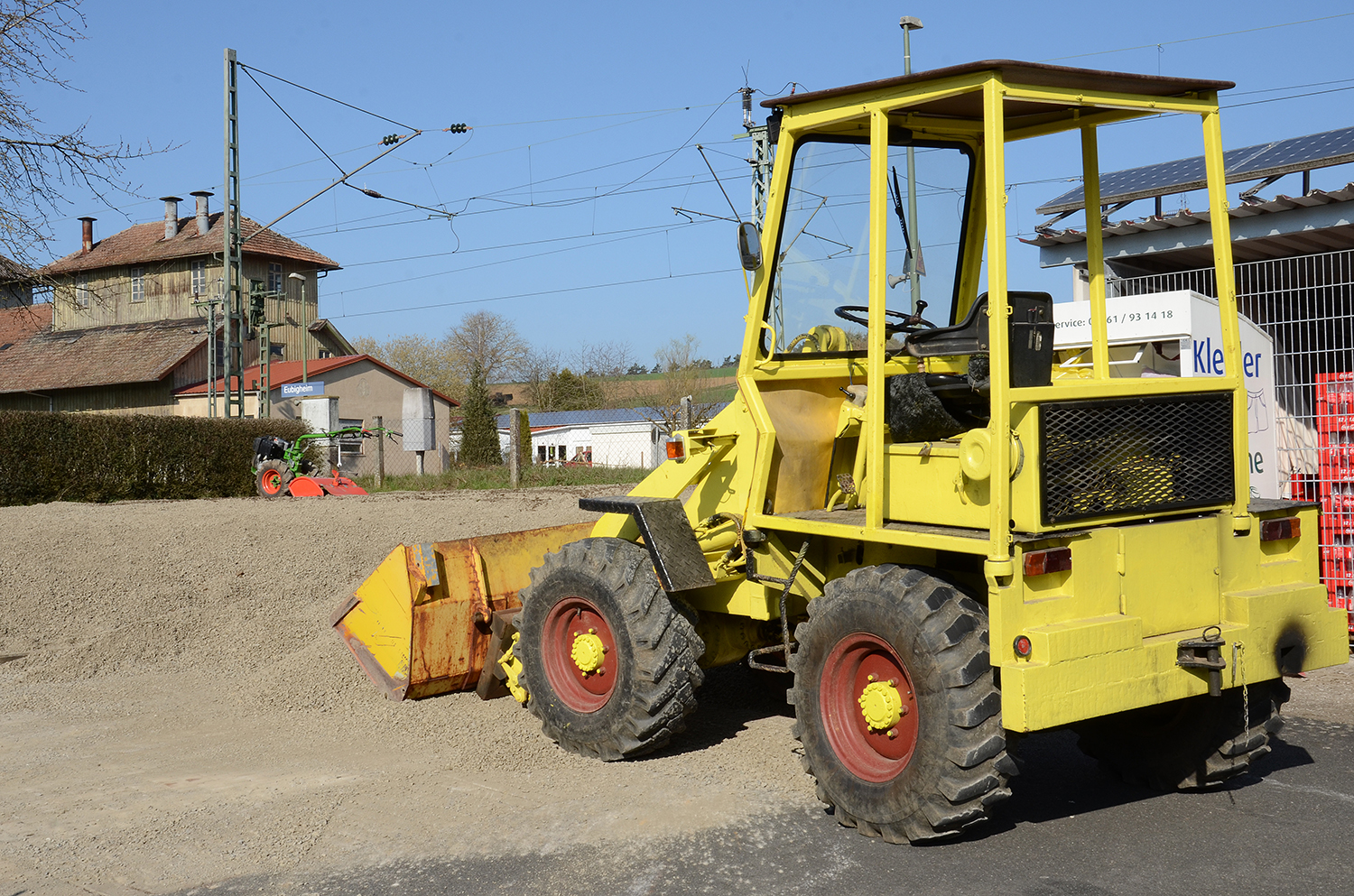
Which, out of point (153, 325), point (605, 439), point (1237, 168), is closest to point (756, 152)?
point (1237, 168)

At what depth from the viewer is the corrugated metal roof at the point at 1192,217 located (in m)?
9.20

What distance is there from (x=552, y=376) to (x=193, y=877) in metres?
54.2

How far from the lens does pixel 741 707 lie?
21.6 feet

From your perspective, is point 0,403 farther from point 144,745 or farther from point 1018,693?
point 1018,693

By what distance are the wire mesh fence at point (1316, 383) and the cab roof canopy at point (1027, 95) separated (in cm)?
396

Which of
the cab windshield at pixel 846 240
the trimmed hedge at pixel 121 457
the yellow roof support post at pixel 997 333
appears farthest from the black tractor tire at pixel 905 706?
the trimmed hedge at pixel 121 457

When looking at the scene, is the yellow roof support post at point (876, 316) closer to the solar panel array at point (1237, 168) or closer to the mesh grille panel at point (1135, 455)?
the mesh grille panel at point (1135, 455)

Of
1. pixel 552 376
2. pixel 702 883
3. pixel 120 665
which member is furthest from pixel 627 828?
pixel 552 376

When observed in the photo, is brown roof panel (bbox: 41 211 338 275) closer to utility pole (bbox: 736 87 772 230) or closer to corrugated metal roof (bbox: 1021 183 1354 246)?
utility pole (bbox: 736 87 772 230)

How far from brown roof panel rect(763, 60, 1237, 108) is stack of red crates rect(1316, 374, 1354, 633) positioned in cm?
458

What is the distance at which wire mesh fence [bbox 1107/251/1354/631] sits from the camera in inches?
319

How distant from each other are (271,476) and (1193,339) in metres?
13.5

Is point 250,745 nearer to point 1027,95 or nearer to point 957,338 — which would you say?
point 957,338

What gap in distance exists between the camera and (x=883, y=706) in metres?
4.26
